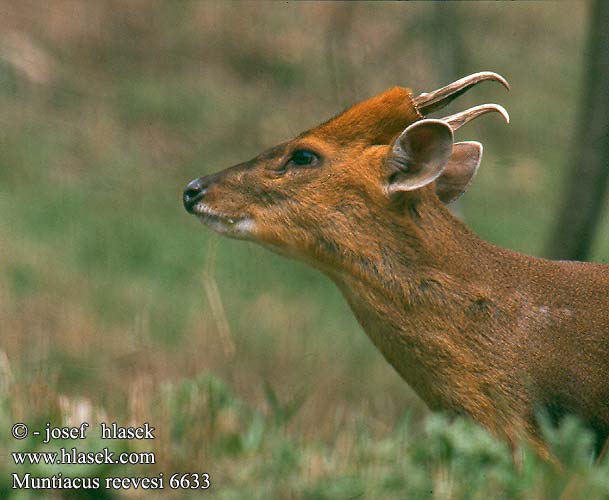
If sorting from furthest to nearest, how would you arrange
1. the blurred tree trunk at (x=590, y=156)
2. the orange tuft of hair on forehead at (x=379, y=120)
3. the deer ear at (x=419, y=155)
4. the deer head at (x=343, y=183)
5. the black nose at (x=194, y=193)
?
the blurred tree trunk at (x=590, y=156)
the black nose at (x=194, y=193)
the orange tuft of hair on forehead at (x=379, y=120)
the deer head at (x=343, y=183)
the deer ear at (x=419, y=155)

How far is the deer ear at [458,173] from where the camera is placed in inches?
215

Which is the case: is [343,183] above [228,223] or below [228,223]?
above

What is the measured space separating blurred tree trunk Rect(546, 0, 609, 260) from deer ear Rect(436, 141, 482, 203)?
1.60 m

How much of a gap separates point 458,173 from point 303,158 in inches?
29.6

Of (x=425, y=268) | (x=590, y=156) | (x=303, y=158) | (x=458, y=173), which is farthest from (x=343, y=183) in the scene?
(x=590, y=156)

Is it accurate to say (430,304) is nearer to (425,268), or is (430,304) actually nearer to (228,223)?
(425,268)

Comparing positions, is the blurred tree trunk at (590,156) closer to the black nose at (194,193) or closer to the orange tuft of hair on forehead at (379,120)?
the orange tuft of hair on forehead at (379,120)

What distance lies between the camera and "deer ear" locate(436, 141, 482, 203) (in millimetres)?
5457

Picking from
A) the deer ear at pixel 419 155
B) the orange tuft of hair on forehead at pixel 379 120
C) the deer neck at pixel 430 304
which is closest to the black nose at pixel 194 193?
the orange tuft of hair on forehead at pixel 379 120

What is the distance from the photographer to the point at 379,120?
5.17 metres

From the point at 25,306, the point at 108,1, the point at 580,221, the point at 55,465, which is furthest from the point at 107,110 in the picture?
the point at 55,465

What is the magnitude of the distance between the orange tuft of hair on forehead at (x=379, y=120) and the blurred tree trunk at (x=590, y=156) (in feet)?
6.68

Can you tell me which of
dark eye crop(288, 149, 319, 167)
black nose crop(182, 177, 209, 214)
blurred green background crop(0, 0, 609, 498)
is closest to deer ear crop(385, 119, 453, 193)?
dark eye crop(288, 149, 319, 167)

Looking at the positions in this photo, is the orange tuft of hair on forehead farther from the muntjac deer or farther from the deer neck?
the deer neck
